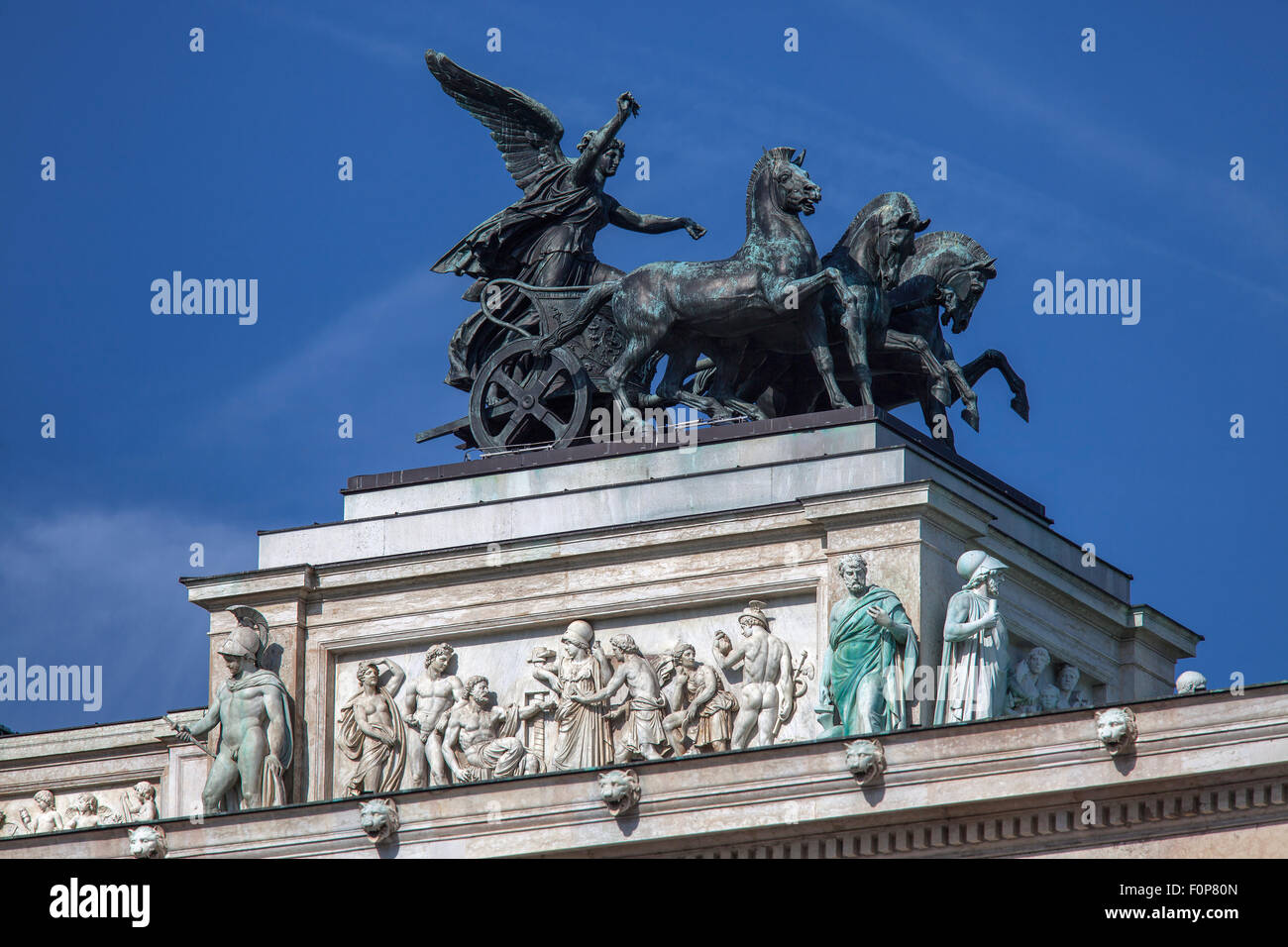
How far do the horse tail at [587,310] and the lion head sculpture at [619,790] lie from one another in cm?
777

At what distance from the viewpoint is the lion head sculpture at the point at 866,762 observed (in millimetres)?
36156

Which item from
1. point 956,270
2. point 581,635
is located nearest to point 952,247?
point 956,270

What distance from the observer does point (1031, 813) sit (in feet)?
117

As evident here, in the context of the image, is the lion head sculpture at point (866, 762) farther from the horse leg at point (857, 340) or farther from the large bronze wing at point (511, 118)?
the large bronze wing at point (511, 118)

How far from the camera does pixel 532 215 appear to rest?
45469mm

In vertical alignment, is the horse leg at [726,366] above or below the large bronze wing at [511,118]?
below

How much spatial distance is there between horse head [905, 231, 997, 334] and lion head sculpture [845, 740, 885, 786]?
29.6 ft

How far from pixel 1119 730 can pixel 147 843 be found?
10.1 meters

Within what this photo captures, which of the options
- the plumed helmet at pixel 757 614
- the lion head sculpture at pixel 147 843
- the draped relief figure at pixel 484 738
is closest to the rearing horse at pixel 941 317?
the plumed helmet at pixel 757 614

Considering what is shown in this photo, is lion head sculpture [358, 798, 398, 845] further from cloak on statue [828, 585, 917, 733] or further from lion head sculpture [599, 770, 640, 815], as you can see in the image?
cloak on statue [828, 585, 917, 733]

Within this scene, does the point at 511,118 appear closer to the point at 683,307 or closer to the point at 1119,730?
the point at 683,307

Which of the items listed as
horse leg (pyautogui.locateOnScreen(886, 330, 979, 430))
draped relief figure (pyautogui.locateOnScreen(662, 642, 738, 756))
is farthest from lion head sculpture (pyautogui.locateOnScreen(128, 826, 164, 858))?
horse leg (pyautogui.locateOnScreen(886, 330, 979, 430))

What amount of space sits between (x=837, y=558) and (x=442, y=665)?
14.7 ft
